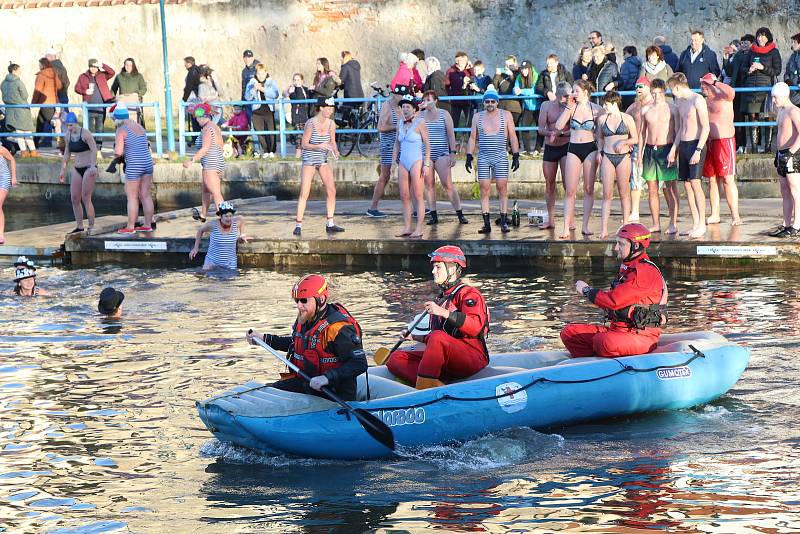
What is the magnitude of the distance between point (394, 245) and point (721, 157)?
4106mm

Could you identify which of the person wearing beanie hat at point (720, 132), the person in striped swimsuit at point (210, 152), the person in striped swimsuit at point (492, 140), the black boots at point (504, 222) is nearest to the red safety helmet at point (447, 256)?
the person in striped swimsuit at point (492, 140)

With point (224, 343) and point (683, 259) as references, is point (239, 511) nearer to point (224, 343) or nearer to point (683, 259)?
point (224, 343)

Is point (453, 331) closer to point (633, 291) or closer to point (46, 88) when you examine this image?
point (633, 291)

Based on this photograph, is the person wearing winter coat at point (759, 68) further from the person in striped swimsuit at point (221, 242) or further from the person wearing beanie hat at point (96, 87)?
the person wearing beanie hat at point (96, 87)

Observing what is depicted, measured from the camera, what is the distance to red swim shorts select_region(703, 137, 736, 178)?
15375 millimetres

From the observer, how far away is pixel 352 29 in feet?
86.6

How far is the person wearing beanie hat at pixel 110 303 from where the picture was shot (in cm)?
1366

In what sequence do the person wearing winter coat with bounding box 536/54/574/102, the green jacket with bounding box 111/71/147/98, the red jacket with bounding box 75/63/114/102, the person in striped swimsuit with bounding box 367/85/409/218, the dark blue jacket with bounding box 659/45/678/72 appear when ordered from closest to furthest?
the person in striped swimsuit with bounding box 367/85/409/218 → the person wearing winter coat with bounding box 536/54/574/102 → the dark blue jacket with bounding box 659/45/678/72 → the red jacket with bounding box 75/63/114/102 → the green jacket with bounding box 111/71/147/98

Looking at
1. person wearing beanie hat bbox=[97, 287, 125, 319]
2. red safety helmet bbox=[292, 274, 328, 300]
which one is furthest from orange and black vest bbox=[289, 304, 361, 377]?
person wearing beanie hat bbox=[97, 287, 125, 319]

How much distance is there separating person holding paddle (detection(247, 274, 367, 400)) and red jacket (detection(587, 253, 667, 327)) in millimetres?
2056

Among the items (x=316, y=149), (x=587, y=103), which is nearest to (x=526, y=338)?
(x=587, y=103)

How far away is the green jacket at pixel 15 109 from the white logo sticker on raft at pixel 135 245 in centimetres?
755

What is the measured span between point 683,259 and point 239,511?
27.7ft

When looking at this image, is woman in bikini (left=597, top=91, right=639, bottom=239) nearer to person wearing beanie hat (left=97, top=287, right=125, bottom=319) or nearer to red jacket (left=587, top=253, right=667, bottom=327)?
red jacket (left=587, top=253, right=667, bottom=327)
